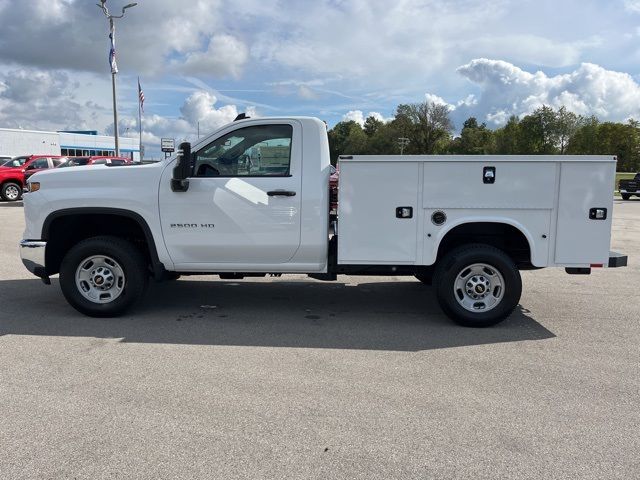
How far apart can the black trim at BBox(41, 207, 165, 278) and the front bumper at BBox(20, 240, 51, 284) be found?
3.6 inches

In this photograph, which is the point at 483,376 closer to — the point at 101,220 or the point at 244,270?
the point at 244,270

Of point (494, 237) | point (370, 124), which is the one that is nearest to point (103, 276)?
point (494, 237)

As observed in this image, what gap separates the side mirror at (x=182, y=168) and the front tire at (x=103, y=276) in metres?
0.93

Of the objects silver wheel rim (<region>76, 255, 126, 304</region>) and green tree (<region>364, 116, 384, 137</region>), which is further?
green tree (<region>364, 116, 384, 137</region>)

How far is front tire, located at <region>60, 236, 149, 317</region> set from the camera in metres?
5.48

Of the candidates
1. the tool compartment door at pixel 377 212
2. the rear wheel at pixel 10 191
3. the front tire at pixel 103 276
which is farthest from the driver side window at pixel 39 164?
the tool compartment door at pixel 377 212

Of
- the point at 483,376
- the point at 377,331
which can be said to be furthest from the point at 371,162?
the point at 483,376

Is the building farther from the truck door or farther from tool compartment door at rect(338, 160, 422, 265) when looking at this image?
tool compartment door at rect(338, 160, 422, 265)

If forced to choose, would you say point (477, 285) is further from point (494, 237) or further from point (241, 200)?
point (241, 200)

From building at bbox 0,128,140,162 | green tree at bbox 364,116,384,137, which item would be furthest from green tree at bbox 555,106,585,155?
building at bbox 0,128,140,162

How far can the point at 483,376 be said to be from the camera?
13.7ft

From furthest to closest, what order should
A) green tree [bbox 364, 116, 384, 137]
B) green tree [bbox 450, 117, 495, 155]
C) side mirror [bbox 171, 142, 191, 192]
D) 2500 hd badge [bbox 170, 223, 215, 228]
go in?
green tree [bbox 364, 116, 384, 137] → green tree [bbox 450, 117, 495, 155] → 2500 hd badge [bbox 170, 223, 215, 228] → side mirror [bbox 171, 142, 191, 192]

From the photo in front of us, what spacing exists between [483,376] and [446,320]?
1597mm

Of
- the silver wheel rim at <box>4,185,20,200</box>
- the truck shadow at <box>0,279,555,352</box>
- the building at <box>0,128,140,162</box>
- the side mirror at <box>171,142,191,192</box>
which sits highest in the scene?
the building at <box>0,128,140,162</box>
